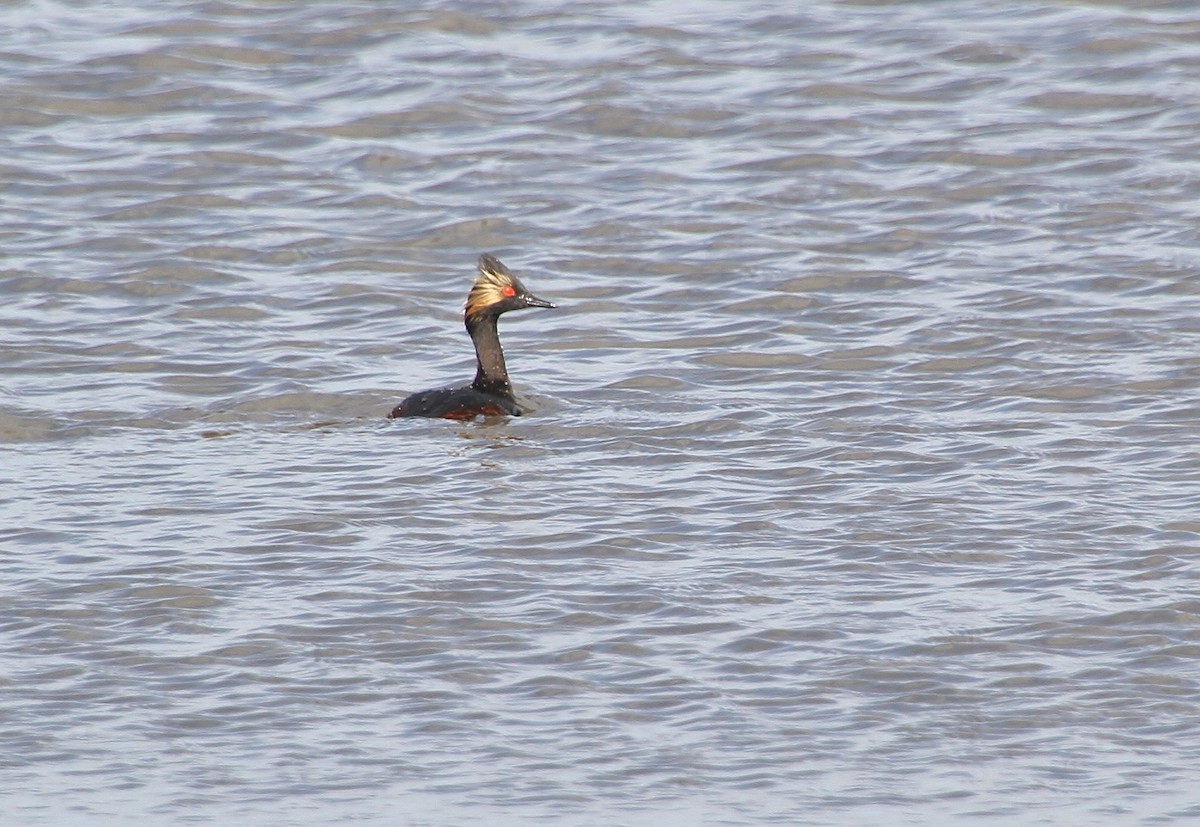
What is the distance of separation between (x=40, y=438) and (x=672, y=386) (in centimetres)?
355

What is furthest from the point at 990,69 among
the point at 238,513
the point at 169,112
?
the point at 238,513

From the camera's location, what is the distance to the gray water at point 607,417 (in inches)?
263

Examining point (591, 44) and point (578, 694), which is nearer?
point (578, 694)

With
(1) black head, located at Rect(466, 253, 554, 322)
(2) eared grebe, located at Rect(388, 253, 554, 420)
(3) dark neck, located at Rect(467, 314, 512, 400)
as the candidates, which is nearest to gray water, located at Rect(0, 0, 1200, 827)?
(2) eared grebe, located at Rect(388, 253, 554, 420)

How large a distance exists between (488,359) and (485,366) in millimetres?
54

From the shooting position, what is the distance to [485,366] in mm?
11773

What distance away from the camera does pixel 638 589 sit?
8156mm

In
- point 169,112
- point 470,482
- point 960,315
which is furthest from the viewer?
point 169,112

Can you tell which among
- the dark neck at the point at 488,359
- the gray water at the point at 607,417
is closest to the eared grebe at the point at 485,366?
the dark neck at the point at 488,359

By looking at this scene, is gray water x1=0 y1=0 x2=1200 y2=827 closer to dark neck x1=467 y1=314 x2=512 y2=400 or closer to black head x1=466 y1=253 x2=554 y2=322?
dark neck x1=467 y1=314 x2=512 y2=400

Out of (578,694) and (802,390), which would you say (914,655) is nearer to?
(578,694)

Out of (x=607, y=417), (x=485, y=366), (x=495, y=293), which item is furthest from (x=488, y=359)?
(x=607, y=417)

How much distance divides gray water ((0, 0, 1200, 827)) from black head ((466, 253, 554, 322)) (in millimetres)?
506

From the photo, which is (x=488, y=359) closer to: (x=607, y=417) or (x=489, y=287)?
(x=489, y=287)
